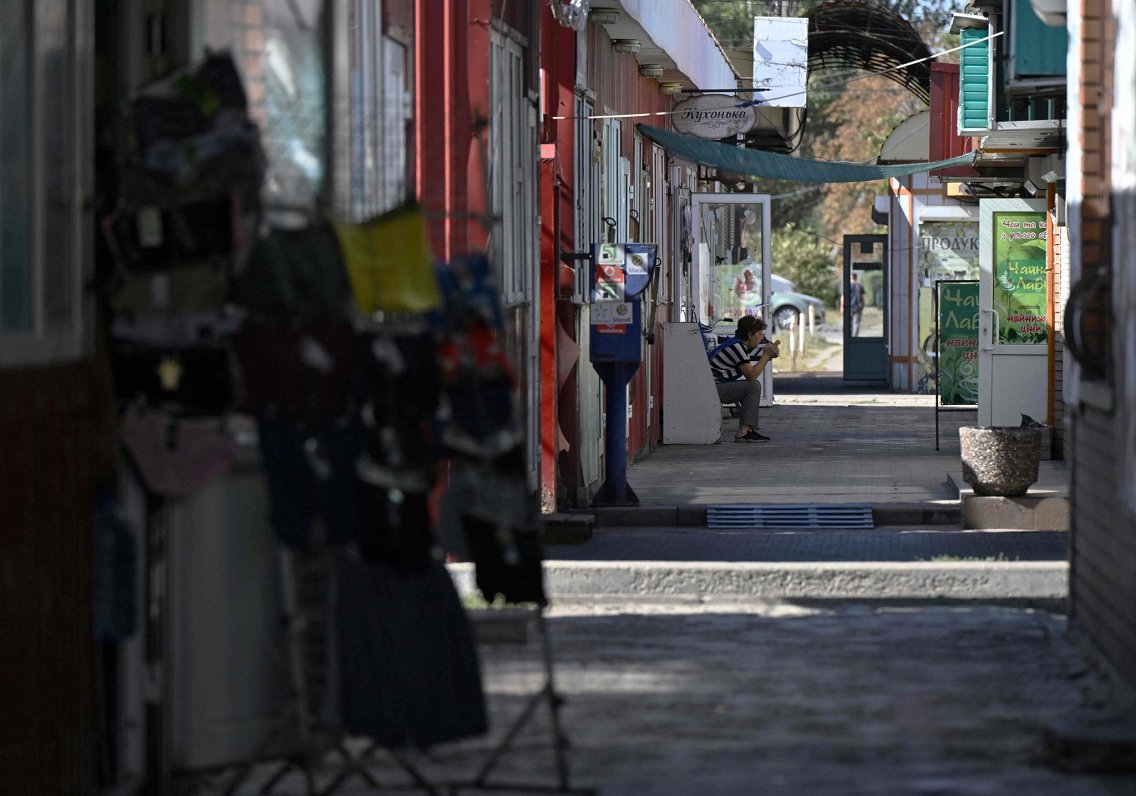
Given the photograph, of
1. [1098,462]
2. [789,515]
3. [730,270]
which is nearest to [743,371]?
[730,270]

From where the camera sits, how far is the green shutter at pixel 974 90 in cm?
1577

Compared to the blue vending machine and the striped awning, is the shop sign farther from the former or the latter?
the blue vending machine

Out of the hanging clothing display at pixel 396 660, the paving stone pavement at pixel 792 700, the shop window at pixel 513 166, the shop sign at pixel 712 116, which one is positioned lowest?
the paving stone pavement at pixel 792 700

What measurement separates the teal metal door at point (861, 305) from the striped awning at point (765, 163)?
9.12m

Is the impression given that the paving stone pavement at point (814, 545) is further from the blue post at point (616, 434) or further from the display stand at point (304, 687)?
the display stand at point (304, 687)

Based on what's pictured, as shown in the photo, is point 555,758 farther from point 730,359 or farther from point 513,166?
point 730,359

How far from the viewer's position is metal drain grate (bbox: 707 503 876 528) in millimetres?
12477

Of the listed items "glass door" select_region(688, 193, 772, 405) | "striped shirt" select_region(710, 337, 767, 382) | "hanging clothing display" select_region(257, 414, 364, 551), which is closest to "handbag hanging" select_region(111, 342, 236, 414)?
"hanging clothing display" select_region(257, 414, 364, 551)

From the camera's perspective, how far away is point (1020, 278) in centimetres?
1712

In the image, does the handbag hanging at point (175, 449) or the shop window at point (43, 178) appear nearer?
the shop window at point (43, 178)

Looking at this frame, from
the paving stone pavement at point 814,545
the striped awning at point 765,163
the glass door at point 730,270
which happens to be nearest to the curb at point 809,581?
the paving stone pavement at point 814,545

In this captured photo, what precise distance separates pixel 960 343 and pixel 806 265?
27.5 metres

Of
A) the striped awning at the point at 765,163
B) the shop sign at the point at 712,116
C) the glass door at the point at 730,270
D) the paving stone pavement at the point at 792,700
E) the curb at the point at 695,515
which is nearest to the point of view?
the paving stone pavement at the point at 792,700

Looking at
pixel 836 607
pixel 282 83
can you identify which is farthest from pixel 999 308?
pixel 282 83
